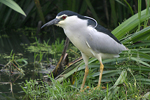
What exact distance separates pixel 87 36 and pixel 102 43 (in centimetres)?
28

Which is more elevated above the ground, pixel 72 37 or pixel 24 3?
pixel 24 3

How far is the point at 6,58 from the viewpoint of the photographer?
4859 millimetres

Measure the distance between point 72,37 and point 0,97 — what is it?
121cm

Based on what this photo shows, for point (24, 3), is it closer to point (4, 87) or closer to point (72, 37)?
point (4, 87)

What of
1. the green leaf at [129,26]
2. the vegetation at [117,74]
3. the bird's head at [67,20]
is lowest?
the vegetation at [117,74]

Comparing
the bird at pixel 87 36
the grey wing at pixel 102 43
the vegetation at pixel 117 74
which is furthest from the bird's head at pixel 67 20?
the vegetation at pixel 117 74

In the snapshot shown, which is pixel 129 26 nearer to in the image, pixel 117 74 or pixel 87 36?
pixel 117 74

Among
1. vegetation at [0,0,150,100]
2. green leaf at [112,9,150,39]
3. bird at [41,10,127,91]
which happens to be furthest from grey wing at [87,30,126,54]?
green leaf at [112,9,150,39]

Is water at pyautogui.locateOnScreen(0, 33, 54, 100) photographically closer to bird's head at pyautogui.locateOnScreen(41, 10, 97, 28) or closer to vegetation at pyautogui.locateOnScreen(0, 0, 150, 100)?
vegetation at pyautogui.locateOnScreen(0, 0, 150, 100)

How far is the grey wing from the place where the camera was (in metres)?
3.09

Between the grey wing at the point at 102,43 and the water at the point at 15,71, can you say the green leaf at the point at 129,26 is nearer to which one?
the grey wing at the point at 102,43

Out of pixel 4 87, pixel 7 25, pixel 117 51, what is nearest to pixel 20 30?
pixel 7 25

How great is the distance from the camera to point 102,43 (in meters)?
3.22

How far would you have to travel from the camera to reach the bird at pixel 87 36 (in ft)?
9.58
